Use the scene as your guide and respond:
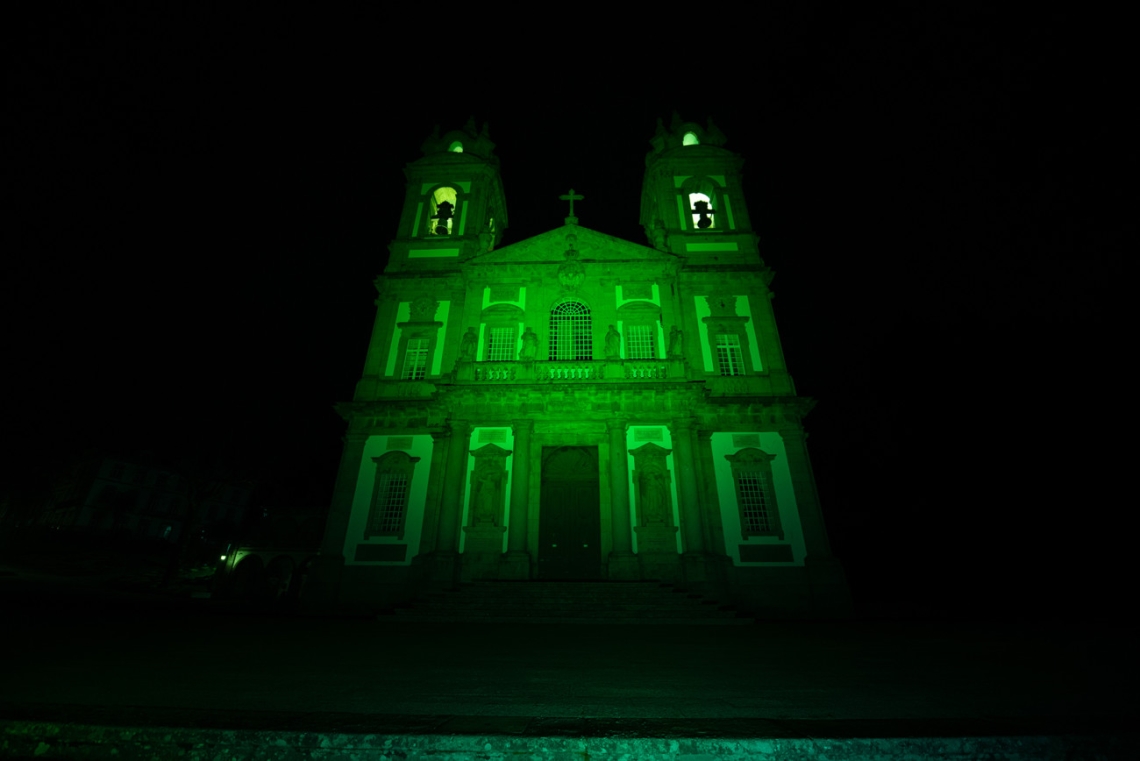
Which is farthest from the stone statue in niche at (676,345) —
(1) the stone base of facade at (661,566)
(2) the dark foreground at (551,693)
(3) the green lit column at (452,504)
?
(2) the dark foreground at (551,693)

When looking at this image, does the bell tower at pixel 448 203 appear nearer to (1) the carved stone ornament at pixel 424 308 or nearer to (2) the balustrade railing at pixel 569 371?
(1) the carved stone ornament at pixel 424 308

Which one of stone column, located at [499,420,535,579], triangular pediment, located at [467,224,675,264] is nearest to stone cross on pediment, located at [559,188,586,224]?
triangular pediment, located at [467,224,675,264]

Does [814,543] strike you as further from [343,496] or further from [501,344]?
[343,496]

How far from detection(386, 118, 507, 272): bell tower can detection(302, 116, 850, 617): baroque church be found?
0.69m

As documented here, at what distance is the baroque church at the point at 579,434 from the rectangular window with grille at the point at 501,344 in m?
0.06

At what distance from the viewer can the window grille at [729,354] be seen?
19.0 m

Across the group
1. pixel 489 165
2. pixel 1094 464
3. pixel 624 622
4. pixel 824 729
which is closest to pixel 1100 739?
pixel 824 729

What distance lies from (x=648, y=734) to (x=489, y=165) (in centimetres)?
2725

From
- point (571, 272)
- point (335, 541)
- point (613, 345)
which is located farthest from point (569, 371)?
point (335, 541)

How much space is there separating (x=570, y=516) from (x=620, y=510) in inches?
81.0

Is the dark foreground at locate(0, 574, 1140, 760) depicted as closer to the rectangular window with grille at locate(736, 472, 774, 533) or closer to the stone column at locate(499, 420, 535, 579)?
the stone column at locate(499, 420, 535, 579)

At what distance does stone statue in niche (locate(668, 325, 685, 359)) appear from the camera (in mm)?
17609

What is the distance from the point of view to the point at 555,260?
832 inches

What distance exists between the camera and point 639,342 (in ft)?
64.8
